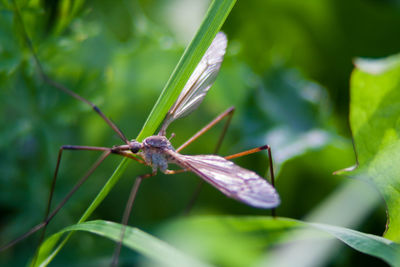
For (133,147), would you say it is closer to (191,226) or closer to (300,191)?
(191,226)

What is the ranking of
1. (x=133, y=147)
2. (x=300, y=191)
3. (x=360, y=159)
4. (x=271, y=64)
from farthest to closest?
(x=271, y=64) → (x=300, y=191) → (x=133, y=147) → (x=360, y=159)

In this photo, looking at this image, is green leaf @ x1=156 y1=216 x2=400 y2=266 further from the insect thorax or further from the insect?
the insect thorax

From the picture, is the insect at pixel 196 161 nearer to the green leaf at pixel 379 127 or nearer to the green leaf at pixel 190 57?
the green leaf at pixel 190 57

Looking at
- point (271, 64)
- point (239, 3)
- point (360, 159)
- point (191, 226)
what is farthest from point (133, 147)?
point (239, 3)

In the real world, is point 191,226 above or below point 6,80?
below

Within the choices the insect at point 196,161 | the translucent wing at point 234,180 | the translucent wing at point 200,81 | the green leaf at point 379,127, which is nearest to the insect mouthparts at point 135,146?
the insect at point 196,161
